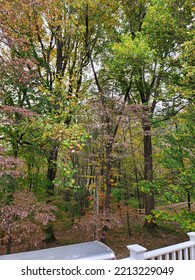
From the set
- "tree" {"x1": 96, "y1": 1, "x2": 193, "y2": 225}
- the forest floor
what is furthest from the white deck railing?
the forest floor

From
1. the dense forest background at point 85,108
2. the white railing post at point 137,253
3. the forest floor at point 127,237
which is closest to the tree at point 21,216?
the dense forest background at point 85,108

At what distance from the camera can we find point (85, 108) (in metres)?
4.81

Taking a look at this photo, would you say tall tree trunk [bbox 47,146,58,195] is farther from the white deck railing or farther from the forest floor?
the white deck railing

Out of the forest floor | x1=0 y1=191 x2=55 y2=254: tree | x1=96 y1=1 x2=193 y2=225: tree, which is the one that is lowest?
the forest floor

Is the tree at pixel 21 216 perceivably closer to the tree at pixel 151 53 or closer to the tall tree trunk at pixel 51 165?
the tall tree trunk at pixel 51 165

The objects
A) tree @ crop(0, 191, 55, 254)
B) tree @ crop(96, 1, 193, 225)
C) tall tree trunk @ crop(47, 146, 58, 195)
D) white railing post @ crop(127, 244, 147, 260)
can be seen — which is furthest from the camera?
tree @ crop(96, 1, 193, 225)

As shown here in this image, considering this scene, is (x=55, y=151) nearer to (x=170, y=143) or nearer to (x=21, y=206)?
(x=21, y=206)

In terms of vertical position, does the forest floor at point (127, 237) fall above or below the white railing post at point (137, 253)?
below

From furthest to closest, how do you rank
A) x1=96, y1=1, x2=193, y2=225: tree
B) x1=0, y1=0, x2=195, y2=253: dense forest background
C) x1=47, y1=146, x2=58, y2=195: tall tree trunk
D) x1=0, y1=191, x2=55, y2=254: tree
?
x1=96, y1=1, x2=193, y2=225: tree, x1=47, y1=146, x2=58, y2=195: tall tree trunk, x1=0, y1=0, x2=195, y2=253: dense forest background, x1=0, y1=191, x2=55, y2=254: tree

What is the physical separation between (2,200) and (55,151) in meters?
1.57

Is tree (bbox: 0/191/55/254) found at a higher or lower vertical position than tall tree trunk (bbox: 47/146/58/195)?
lower

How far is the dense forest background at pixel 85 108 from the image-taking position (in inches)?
149

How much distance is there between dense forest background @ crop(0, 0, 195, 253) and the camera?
3.79 m
